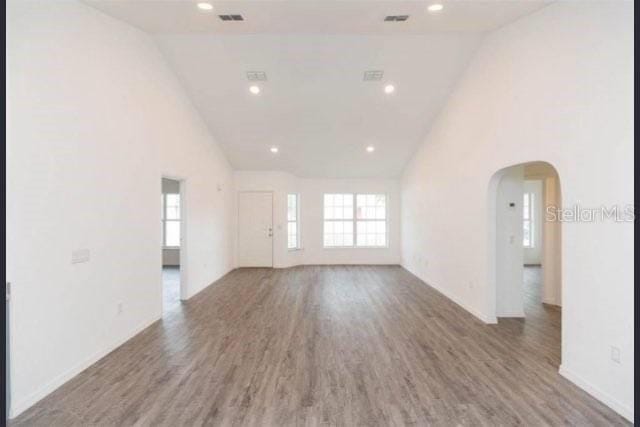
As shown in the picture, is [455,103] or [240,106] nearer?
[455,103]

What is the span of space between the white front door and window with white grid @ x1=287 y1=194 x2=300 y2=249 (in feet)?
1.70

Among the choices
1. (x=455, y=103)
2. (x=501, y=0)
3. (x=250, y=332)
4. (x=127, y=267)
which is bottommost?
(x=250, y=332)

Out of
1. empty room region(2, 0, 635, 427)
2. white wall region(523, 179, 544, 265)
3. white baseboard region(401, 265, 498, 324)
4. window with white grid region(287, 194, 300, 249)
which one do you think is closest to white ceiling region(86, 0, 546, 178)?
empty room region(2, 0, 635, 427)

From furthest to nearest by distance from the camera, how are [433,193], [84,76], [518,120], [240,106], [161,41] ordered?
[433,193], [240,106], [161,41], [518,120], [84,76]

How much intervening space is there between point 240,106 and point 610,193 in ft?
15.9

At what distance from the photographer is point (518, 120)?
330 cm

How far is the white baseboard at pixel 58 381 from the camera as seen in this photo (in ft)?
7.20

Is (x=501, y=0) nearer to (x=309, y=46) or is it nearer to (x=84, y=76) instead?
(x=309, y=46)

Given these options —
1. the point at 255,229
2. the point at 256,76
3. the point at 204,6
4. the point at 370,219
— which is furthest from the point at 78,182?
the point at 370,219

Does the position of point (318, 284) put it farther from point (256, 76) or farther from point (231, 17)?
point (231, 17)

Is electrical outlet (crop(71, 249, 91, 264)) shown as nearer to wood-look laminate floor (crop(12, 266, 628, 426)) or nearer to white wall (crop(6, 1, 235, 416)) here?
white wall (crop(6, 1, 235, 416))

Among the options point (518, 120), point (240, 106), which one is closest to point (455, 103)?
point (518, 120)

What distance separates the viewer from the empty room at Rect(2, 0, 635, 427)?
7.40 feet

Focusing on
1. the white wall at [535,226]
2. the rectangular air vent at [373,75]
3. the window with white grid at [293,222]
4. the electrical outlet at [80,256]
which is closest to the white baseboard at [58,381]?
the electrical outlet at [80,256]
